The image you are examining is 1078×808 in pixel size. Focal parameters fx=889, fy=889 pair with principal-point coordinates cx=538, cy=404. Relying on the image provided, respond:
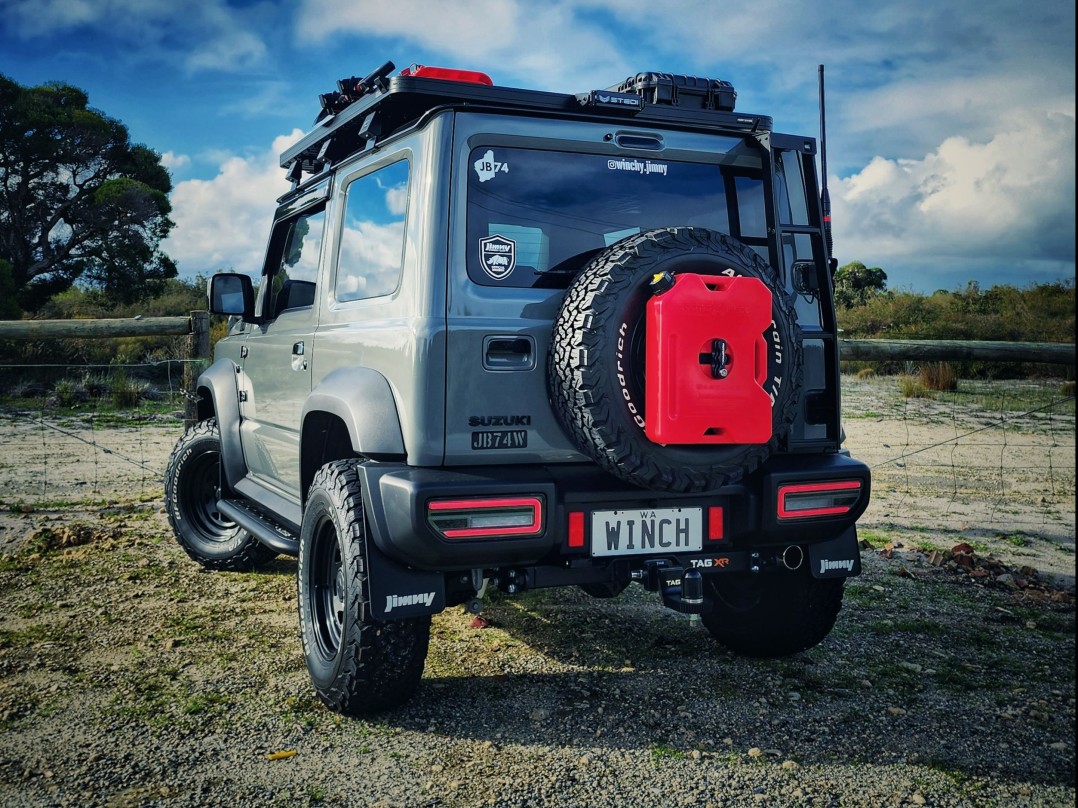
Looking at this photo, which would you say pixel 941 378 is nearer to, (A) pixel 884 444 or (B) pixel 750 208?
(A) pixel 884 444

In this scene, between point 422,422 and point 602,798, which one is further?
point 422,422

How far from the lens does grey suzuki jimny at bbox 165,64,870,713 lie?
9.39ft

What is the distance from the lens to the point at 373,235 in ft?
11.7

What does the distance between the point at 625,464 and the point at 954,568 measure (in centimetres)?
339

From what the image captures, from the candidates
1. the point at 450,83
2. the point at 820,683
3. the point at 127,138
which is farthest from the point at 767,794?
the point at 127,138

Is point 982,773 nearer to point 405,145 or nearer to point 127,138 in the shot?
point 405,145

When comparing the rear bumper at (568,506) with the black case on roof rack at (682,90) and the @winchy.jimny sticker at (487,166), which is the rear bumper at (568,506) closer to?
the @winchy.jimny sticker at (487,166)

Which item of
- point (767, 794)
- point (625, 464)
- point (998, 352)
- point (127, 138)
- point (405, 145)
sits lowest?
point (767, 794)

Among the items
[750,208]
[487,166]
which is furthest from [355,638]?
[750,208]

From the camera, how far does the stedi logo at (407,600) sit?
2975 millimetres

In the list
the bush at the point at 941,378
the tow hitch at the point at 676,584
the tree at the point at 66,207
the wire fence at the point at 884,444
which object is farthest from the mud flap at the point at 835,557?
the tree at the point at 66,207

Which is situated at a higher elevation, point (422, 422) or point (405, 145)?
point (405, 145)

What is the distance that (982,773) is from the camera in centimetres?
283

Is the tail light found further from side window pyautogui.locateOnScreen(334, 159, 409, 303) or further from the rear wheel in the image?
the rear wheel
